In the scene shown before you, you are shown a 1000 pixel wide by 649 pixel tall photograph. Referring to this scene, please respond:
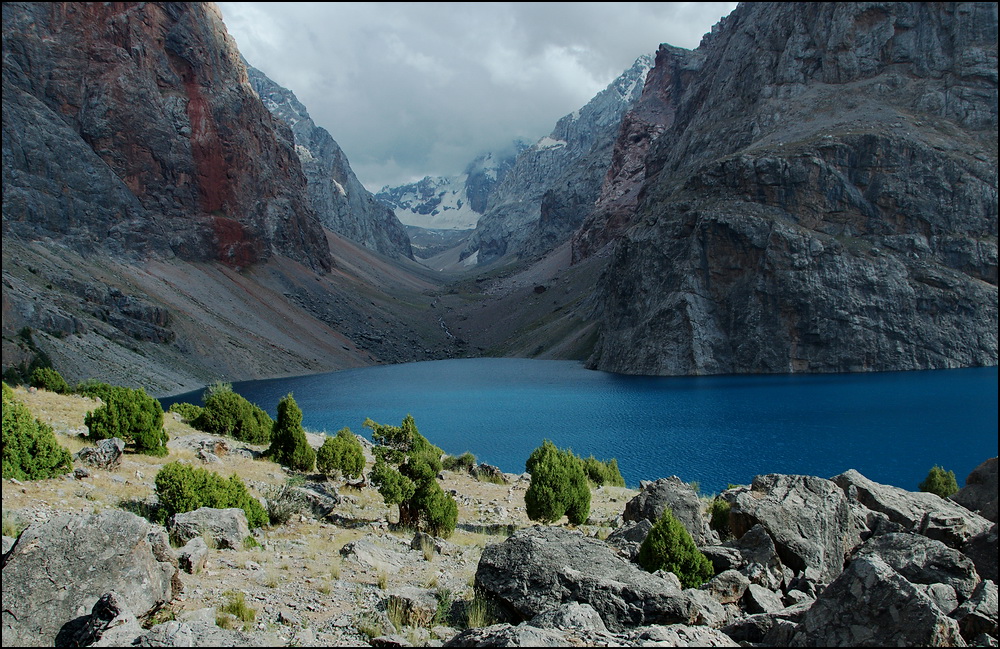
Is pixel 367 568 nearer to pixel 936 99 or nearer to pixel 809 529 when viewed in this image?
pixel 809 529

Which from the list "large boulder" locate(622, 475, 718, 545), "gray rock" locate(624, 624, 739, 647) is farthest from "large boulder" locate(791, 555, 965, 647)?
"large boulder" locate(622, 475, 718, 545)

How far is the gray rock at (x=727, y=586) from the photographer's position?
12836mm

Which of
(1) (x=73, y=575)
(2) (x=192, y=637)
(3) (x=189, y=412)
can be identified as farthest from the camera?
(3) (x=189, y=412)

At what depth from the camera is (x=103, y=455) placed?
18.6 m

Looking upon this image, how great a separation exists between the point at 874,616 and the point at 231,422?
29.3 meters

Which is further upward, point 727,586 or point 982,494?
point 982,494

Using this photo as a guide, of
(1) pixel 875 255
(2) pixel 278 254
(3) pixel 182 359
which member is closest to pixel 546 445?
(3) pixel 182 359

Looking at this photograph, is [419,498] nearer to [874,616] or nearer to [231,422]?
[874,616]

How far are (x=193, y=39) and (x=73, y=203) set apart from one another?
164 feet

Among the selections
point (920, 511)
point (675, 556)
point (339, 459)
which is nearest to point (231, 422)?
point (339, 459)

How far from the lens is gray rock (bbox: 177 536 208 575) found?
11.2 metres

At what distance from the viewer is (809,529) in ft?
52.0

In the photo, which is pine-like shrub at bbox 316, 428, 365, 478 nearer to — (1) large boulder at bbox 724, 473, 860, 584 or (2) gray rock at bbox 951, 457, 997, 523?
(1) large boulder at bbox 724, 473, 860, 584

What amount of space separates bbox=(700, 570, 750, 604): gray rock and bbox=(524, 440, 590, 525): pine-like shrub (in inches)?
335
